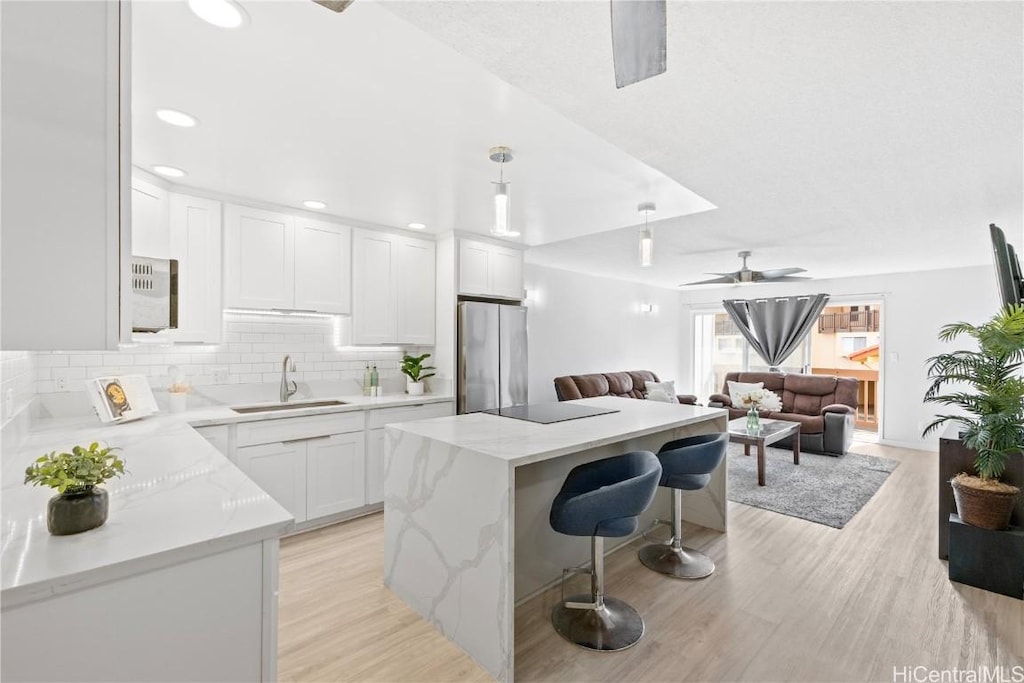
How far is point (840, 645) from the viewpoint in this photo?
213 cm

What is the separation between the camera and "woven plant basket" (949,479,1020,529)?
8.48 ft

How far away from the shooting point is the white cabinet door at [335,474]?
133 inches

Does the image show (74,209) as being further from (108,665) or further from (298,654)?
(298,654)

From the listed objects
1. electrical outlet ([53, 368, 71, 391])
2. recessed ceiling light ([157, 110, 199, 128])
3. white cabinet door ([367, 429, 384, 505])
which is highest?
recessed ceiling light ([157, 110, 199, 128])

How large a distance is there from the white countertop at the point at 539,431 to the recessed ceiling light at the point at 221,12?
1706 millimetres

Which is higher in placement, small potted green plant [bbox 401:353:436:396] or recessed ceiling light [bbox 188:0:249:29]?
recessed ceiling light [bbox 188:0:249:29]

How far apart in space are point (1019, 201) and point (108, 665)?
5146 mm

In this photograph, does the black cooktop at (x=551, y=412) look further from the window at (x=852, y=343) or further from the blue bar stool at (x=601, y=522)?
the window at (x=852, y=343)

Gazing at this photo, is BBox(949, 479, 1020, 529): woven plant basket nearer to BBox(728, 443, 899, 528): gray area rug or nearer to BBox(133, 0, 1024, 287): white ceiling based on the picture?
BBox(728, 443, 899, 528): gray area rug

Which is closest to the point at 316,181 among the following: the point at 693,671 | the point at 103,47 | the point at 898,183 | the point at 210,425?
the point at 210,425

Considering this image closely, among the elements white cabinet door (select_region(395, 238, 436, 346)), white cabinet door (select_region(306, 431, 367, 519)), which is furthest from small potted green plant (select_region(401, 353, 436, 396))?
white cabinet door (select_region(306, 431, 367, 519))

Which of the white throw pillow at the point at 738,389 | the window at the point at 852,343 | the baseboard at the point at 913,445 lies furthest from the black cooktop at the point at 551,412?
the window at the point at 852,343

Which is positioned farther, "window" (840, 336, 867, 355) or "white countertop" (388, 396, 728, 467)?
"window" (840, 336, 867, 355)

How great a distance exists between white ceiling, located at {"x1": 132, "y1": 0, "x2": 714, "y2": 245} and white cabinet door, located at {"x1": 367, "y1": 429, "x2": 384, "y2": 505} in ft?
5.83
